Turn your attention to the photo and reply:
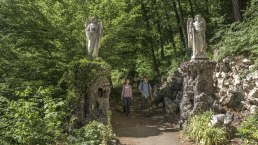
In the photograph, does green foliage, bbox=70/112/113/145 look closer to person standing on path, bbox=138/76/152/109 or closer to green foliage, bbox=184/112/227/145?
green foliage, bbox=184/112/227/145

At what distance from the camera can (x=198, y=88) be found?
34.0 ft

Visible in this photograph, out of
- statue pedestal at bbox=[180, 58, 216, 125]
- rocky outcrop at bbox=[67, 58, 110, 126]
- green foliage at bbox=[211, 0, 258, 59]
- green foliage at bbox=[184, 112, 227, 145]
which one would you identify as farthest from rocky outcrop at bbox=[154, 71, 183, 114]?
rocky outcrop at bbox=[67, 58, 110, 126]

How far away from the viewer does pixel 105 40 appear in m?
12.6

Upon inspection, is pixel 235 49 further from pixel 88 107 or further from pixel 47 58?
pixel 47 58

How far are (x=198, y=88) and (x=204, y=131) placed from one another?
1.95m

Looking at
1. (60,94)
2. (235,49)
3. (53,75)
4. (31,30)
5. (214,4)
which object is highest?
(214,4)

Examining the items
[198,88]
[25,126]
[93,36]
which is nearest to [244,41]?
[198,88]

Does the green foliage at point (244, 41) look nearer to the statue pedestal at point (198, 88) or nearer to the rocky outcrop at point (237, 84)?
the rocky outcrop at point (237, 84)

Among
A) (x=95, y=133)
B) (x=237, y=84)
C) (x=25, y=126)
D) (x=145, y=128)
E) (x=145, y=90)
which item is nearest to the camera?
(x=25, y=126)

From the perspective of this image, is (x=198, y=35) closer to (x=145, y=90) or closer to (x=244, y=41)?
(x=244, y=41)

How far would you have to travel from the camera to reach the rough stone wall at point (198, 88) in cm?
1021

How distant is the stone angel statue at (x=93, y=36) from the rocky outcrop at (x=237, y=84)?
4.90 metres

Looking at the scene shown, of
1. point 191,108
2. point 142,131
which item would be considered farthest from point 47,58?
point 191,108

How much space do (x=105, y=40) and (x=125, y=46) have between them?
2.21 metres
